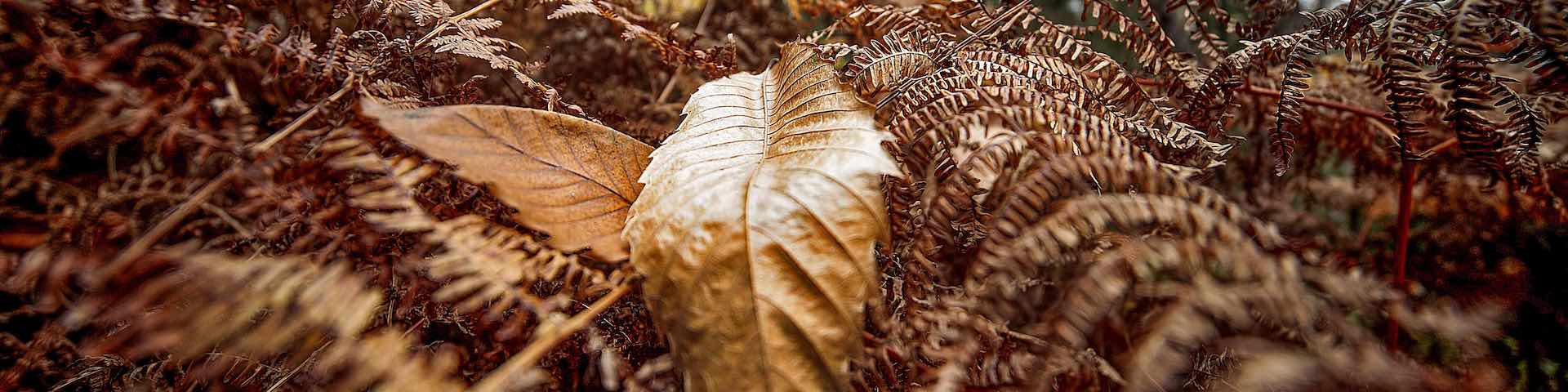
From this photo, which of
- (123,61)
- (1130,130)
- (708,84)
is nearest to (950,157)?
(1130,130)

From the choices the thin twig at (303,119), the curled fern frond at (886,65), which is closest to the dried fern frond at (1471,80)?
the curled fern frond at (886,65)

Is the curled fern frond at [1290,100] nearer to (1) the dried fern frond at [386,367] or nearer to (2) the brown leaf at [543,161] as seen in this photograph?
(2) the brown leaf at [543,161]

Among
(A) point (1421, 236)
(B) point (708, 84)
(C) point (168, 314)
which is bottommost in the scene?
(A) point (1421, 236)

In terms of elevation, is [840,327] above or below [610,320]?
above

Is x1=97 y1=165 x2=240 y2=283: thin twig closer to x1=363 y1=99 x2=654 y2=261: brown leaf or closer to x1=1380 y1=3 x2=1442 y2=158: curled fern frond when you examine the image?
x1=363 y1=99 x2=654 y2=261: brown leaf

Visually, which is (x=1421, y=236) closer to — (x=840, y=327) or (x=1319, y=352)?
(x=1319, y=352)

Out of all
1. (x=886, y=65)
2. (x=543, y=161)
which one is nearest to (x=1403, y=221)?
(x=886, y=65)
